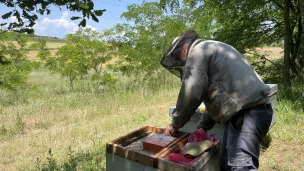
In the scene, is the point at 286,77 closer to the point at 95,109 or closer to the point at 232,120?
the point at 95,109

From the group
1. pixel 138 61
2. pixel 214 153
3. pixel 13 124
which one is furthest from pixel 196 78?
pixel 138 61

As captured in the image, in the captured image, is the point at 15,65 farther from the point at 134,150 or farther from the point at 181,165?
the point at 181,165

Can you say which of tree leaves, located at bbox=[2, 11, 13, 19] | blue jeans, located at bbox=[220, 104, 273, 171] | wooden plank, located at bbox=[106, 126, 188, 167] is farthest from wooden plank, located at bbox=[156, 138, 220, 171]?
tree leaves, located at bbox=[2, 11, 13, 19]

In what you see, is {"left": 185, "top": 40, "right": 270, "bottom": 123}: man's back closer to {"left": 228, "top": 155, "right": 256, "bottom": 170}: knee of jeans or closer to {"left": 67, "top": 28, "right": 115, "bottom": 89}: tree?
{"left": 228, "top": 155, "right": 256, "bottom": 170}: knee of jeans

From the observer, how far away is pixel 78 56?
12352 mm

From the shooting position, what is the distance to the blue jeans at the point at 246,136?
8.13ft

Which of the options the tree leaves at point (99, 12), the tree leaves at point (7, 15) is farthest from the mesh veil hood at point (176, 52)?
the tree leaves at point (7, 15)

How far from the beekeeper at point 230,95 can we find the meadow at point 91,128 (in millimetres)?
1992

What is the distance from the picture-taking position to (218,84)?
2.55 m

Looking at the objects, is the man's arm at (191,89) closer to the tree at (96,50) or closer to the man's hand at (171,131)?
the man's hand at (171,131)

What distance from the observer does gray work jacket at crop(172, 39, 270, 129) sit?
2.50 m

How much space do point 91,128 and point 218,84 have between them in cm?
505

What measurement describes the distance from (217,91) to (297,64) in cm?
923

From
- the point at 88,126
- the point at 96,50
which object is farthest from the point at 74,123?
the point at 96,50
